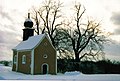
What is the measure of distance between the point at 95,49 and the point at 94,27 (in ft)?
10.5

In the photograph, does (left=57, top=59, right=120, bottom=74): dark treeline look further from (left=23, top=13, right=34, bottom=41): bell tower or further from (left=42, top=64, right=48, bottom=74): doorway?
(left=23, top=13, right=34, bottom=41): bell tower

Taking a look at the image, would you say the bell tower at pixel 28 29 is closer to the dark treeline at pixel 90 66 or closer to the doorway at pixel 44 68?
the dark treeline at pixel 90 66

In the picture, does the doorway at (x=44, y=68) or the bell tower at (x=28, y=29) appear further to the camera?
the bell tower at (x=28, y=29)

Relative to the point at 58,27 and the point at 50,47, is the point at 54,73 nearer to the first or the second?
the point at 50,47

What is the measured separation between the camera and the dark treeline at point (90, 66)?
37.5 metres

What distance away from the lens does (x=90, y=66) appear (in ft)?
124

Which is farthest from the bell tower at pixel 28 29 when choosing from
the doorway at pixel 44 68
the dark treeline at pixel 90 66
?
the doorway at pixel 44 68

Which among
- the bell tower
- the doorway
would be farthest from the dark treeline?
the bell tower

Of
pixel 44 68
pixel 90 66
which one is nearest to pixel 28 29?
pixel 44 68

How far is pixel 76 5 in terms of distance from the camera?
39531mm

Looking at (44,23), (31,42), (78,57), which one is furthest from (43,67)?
(44,23)

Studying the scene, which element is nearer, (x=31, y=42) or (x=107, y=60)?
(x=31, y=42)

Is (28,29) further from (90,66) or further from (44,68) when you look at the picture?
(90,66)

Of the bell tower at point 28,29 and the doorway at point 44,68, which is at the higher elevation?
the bell tower at point 28,29
